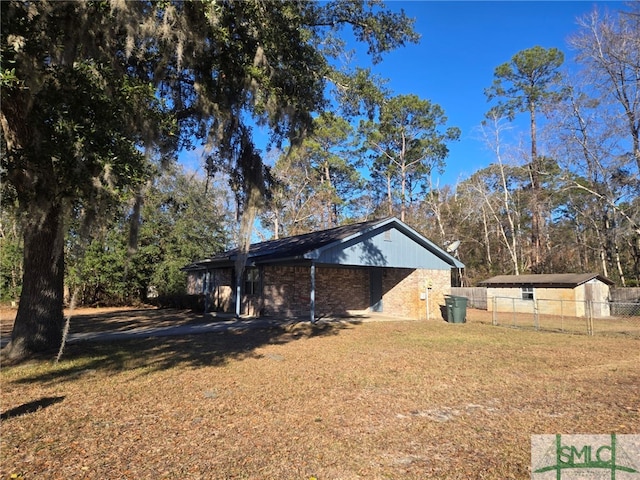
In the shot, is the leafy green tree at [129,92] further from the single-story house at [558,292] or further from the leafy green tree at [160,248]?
the leafy green tree at [160,248]

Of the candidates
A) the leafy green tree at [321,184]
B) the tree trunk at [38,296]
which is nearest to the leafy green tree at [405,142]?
the leafy green tree at [321,184]

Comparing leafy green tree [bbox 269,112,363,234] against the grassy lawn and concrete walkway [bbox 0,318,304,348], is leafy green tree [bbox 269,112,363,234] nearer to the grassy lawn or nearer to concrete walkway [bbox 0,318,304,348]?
concrete walkway [bbox 0,318,304,348]

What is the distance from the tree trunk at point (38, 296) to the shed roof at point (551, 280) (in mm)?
21029

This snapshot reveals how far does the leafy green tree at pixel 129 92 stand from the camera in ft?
15.6

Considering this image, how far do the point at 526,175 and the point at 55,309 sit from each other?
115ft

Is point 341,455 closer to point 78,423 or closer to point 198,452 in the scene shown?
point 198,452

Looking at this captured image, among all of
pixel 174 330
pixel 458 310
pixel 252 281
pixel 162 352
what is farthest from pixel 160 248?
pixel 458 310

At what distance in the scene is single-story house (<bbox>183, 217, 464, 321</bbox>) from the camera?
16.2 m

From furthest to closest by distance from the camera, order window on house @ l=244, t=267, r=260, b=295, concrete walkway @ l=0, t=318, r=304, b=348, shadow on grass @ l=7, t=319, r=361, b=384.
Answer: window on house @ l=244, t=267, r=260, b=295, concrete walkway @ l=0, t=318, r=304, b=348, shadow on grass @ l=7, t=319, r=361, b=384

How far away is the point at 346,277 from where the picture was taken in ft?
62.6

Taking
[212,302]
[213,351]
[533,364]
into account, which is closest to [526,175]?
[212,302]

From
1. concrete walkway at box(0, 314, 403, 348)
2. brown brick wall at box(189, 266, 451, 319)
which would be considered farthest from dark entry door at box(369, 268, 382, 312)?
concrete walkway at box(0, 314, 403, 348)

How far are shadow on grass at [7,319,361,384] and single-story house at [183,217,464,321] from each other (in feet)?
13.1

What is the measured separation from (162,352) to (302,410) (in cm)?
504
